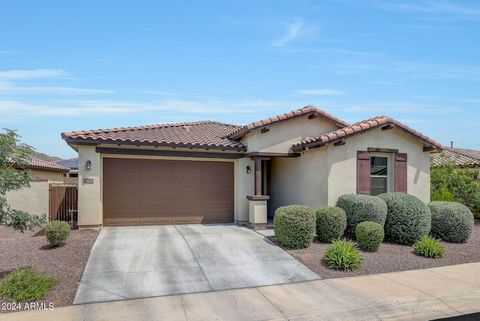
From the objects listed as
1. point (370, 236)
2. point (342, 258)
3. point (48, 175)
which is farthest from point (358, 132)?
point (48, 175)

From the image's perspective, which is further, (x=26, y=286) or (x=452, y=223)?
(x=452, y=223)

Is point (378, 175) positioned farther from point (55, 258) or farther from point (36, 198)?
point (36, 198)

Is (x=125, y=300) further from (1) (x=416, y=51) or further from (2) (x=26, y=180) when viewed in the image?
(1) (x=416, y=51)

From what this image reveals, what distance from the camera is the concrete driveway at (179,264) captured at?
705 centimetres

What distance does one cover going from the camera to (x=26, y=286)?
6.54 metres

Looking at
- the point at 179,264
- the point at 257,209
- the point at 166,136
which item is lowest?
the point at 179,264

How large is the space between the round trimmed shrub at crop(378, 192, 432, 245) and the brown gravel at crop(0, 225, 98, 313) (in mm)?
9252

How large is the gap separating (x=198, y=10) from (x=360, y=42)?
20.0 ft

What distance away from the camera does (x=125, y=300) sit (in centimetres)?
643

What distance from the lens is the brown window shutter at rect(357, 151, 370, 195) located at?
41.1 feet

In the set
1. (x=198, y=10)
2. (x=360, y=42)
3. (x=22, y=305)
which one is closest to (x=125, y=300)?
(x=22, y=305)

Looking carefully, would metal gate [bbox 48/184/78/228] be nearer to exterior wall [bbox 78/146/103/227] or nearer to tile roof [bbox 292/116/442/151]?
exterior wall [bbox 78/146/103/227]

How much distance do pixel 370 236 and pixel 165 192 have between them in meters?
7.61

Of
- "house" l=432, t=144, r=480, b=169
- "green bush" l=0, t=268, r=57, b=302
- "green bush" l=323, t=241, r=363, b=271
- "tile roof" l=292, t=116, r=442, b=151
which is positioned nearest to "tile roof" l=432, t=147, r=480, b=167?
"house" l=432, t=144, r=480, b=169
